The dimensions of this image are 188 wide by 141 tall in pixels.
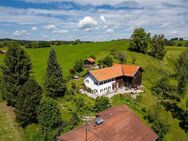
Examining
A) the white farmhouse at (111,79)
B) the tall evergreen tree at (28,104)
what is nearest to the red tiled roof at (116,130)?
the tall evergreen tree at (28,104)

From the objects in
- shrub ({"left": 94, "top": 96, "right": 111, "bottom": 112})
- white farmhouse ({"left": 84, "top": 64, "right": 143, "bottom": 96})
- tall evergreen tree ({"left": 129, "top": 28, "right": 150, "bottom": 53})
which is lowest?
shrub ({"left": 94, "top": 96, "right": 111, "bottom": 112})

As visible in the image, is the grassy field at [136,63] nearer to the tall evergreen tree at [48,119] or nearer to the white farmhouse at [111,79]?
the tall evergreen tree at [48,119]

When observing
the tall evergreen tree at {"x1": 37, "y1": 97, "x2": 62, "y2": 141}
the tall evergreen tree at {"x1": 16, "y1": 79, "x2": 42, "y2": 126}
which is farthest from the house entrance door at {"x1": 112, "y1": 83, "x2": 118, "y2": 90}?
the tall evergreen tree at {"x1": 37, "y1": 97, "x2": 62, "y2": 141}

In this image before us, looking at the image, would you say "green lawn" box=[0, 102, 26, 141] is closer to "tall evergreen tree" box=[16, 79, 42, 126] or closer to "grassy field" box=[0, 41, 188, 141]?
"grassy field" box=[0, 41, 188, 141]

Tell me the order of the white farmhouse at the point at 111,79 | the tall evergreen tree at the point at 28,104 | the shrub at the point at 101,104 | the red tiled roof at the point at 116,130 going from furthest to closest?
the white farmhouse at the point at 111,79
the shrub at the point at 101,104
the tall evergreen tree at the point at 28,104
the red tiled roof at the point at 116,130

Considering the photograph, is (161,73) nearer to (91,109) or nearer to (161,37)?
(161,37)

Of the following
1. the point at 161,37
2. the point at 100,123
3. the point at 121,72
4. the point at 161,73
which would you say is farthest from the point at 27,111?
the point at 161,37
